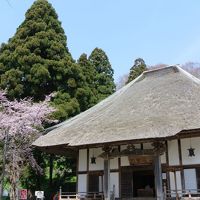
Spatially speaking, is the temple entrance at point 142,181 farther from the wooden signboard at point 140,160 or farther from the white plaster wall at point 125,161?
the wooden signboard at point 140,160

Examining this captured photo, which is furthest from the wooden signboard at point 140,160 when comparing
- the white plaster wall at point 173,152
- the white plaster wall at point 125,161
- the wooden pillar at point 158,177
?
the wooden pillar at point 158,177

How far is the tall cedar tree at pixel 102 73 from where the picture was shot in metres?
30.1

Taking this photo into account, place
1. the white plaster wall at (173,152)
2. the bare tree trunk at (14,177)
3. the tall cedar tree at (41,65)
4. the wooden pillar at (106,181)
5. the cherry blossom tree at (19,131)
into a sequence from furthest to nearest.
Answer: the tall cedar tree at (41,65) < the bare tree trunk at (14,177) < the cherry blossom tree at (19,131) < the white plaster wall at (173,152) < the wooden pillar at (106,181)

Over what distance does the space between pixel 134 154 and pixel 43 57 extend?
1127 centimetres

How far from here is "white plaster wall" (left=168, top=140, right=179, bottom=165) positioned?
13898mm

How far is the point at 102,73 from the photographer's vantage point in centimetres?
3167

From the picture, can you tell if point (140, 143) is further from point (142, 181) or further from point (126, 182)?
point (142, 181)

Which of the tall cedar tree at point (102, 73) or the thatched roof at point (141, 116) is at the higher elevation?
the tall cedar tree at point (102, 73)

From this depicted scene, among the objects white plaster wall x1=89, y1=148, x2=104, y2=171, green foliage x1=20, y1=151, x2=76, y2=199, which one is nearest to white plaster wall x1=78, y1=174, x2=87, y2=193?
white plaster wall x1=89, y1=148, x2=104, y2=171

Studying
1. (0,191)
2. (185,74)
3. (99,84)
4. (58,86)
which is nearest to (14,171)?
(0,191)

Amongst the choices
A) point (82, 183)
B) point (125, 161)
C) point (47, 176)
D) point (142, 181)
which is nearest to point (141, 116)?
point (125, 161)

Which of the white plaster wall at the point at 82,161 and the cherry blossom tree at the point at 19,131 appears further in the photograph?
the cherry blossom tree at the point at 19,131

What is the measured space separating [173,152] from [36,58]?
1127cm

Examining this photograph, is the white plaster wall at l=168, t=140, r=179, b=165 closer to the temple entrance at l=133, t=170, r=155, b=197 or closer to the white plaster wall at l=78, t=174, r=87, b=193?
the temple entrance at l=133, t=170, r=155, b=197
